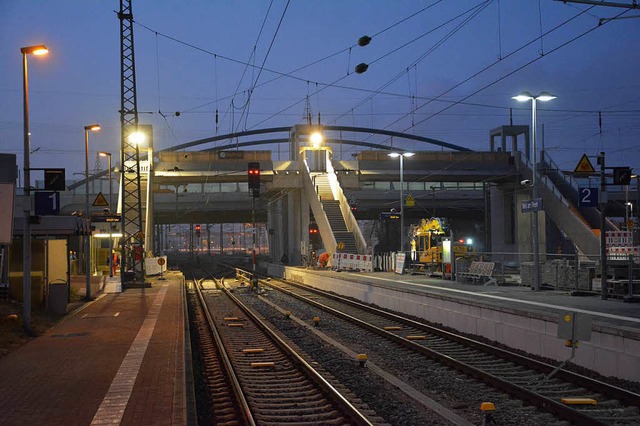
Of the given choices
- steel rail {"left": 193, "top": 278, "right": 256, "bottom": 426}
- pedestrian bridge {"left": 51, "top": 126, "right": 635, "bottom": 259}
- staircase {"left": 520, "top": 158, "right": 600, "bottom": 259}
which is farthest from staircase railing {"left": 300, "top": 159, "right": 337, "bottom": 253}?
steel rail {"left": 193, "top": 278, "right": 256, "bottom": 426}

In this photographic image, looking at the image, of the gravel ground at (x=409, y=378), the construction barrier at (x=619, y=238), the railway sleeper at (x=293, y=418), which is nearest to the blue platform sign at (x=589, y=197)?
the gravel ground at (x=409, y=378)

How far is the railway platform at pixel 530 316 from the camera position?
12.2 m

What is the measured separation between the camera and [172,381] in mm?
10984

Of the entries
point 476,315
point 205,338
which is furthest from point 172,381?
point 476,315

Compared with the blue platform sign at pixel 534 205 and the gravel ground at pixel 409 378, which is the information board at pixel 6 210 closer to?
the gravel ground at pixel 409 378

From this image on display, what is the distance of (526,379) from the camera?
1228cm

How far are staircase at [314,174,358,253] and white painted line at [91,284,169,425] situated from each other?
29974 mm

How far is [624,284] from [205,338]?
1135 centimetres

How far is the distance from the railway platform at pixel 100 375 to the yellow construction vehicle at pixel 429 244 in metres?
17.9

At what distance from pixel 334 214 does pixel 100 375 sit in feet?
129

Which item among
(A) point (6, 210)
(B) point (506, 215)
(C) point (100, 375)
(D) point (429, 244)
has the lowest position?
(C) point (100, 375)

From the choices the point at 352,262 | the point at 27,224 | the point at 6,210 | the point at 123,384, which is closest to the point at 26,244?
the point at 27,224

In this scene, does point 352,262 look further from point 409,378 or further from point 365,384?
point 365,384

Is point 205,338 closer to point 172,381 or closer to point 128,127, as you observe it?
point 172,381
